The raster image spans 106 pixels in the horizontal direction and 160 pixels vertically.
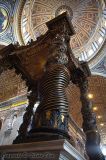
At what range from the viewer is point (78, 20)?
49.3ft

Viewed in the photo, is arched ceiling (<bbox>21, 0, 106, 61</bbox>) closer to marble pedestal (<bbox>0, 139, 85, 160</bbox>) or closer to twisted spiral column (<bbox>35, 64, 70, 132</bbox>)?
twisted spiral column (<bbox>35, 64, 70, 132</bbox>)

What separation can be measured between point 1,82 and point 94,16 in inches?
277

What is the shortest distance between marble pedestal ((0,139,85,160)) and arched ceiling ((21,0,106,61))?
11.6 meters

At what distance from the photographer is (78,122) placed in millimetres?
15469

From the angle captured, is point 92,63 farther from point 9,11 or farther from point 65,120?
point 65,120

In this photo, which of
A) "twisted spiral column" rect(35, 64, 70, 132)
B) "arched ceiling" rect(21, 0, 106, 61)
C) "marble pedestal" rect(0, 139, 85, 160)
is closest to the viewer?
"marble pedestal" rect(0, 139, 85, 160)

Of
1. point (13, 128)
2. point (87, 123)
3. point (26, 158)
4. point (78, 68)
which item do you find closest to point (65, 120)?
point (26, 158)

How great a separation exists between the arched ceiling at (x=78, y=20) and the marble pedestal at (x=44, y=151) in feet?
38.2

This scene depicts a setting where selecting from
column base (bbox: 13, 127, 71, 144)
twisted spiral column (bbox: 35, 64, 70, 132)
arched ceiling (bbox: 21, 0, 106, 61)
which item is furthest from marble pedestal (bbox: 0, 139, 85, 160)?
arched ceiling (bbox: 21, 0, 106, 61)

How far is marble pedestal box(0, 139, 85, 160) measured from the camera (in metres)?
2.40

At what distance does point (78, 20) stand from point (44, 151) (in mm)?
13467

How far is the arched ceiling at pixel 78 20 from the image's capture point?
13945 mm

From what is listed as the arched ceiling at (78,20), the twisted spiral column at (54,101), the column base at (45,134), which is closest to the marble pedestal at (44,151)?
the column base at (45,134)

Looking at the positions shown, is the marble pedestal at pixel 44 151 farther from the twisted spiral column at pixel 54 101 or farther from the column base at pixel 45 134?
the twisted spiral column at pixel 54 101
